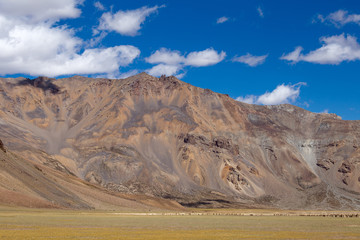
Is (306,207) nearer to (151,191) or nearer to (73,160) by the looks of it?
(151,191)

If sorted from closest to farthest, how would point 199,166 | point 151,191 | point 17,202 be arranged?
point 17,202, point 151,191, point 199,166

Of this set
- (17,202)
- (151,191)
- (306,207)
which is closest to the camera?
(17,202)

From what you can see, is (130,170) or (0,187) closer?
(0,187)

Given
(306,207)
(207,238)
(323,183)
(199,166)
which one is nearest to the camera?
(207,238)

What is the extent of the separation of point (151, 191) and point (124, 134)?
39.0 m

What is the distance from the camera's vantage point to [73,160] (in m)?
167

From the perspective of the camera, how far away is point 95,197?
108438mm

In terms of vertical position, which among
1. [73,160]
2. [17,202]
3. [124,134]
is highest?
[124,134]

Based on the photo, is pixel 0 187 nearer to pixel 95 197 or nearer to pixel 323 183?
pixel 95 197

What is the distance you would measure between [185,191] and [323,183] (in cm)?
6724

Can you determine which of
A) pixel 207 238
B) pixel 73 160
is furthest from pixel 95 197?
pixel 207 238

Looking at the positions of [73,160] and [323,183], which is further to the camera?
[323,183]

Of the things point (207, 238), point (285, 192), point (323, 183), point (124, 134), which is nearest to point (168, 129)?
point (124, 134)

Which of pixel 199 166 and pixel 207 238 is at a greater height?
pixel 199 166
